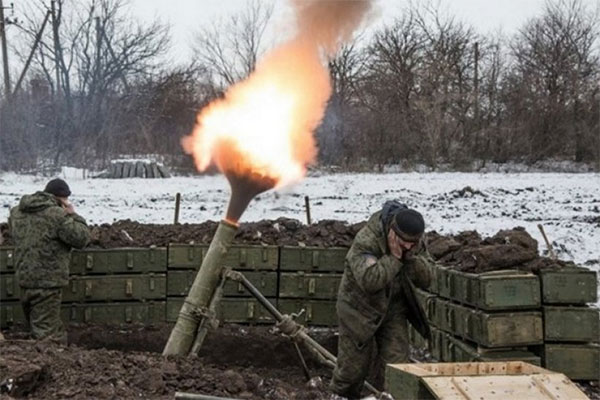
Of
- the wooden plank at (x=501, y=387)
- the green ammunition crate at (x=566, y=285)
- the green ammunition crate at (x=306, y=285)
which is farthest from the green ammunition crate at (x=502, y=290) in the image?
the wooden plank at (x=501, y=387)

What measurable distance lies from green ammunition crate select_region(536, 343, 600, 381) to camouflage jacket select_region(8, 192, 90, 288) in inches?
188

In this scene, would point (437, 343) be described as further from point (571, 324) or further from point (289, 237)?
point (289, 237)

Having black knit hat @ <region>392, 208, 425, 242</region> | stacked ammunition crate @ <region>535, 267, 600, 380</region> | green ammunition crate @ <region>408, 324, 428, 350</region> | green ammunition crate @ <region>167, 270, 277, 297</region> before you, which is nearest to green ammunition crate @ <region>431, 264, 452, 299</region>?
green ammunition crate @ <region>408, 324, 428, 350</region>

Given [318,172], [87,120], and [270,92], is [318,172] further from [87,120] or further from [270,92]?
[270,92]

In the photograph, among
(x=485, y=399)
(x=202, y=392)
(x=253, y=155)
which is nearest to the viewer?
(x=485, y=399)

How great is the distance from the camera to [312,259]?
9.97 m

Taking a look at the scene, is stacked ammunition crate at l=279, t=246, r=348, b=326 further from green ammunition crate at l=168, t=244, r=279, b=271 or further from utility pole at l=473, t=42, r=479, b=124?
utility pole at l=473, t=42, r=479, b=124

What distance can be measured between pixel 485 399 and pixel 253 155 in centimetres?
364

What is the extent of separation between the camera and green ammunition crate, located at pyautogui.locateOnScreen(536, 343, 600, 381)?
7.58 metres

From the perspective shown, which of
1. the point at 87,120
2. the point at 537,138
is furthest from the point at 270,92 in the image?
the point at 537,138

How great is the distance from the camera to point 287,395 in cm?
638

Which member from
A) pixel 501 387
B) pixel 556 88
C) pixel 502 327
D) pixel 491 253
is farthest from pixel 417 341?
pixel 556 88

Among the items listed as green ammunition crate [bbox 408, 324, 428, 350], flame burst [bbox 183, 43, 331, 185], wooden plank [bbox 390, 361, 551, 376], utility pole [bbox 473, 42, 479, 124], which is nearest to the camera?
wooden plank [bbox 390, 361, 551, 376]

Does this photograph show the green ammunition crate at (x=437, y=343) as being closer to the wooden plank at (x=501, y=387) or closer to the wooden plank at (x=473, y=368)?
the wooden plank at (x=473, y=368)
